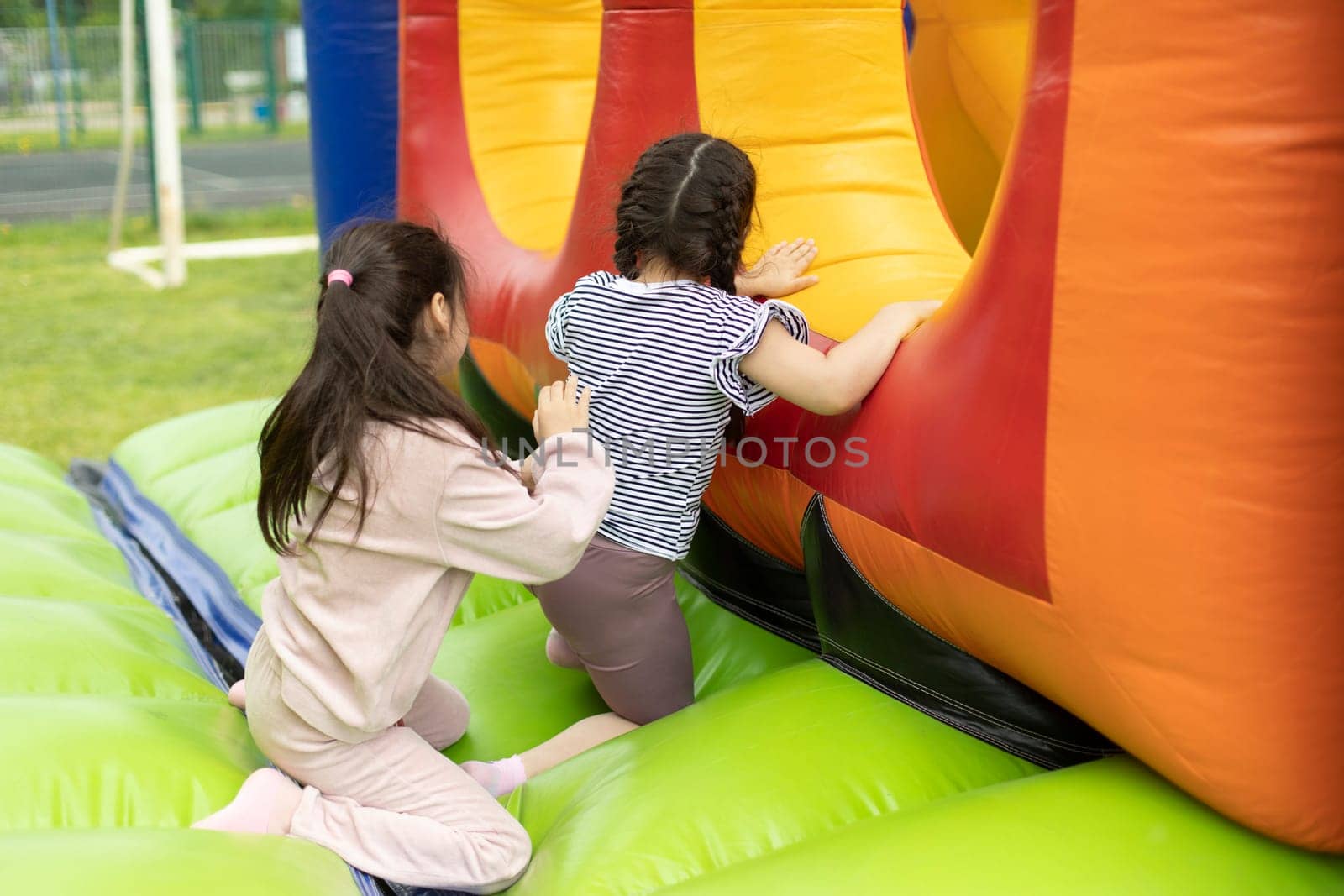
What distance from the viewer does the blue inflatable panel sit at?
10.7 feet

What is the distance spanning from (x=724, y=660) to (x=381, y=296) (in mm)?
796

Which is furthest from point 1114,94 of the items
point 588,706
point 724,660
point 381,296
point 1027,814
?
point 588,706

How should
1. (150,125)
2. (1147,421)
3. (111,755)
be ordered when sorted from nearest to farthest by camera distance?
(1147,421) < (111,755) < (150,125)

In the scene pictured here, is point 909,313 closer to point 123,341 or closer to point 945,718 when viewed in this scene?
point 945,718

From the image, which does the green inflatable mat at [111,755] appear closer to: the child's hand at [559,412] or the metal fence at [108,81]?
the child's hand at [559,412]

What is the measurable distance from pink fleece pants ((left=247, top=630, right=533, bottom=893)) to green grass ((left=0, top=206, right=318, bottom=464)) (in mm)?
2289

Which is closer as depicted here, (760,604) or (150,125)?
(760,604)

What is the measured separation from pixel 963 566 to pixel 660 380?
48cm

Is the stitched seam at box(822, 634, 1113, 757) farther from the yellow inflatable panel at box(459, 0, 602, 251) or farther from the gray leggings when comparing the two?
the yellow inflatable panel at box(459, 0, 602, 251)

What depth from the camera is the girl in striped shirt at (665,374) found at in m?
1.67

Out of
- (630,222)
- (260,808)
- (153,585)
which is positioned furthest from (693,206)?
(153,585)

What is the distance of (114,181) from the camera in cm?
1178

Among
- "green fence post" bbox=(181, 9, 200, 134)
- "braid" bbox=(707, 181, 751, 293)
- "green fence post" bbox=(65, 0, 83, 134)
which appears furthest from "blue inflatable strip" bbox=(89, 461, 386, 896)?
"green fence post" bbox=(181, 9, 200, 134)

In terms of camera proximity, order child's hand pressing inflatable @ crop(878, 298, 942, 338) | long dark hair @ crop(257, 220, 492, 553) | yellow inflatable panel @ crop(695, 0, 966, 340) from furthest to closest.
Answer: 1. yellow inflatable panel @ crop(695, 0, 966, 340)
2. child's hand pressing inflatable @ crop(878, 298, 942, 338)
3. long dark hair @ crop(257, 220, 492, 553)
